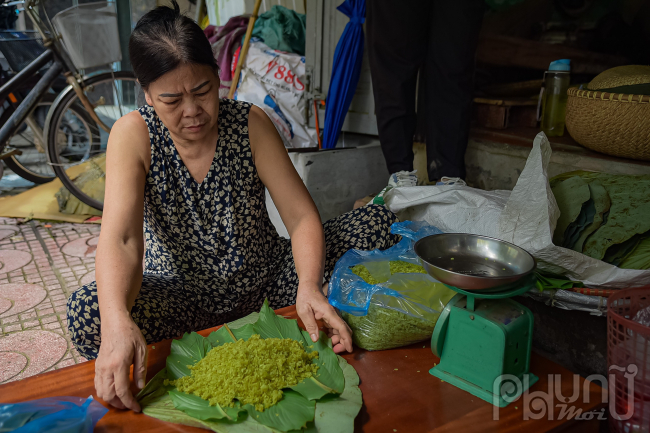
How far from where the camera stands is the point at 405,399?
3.51 feet

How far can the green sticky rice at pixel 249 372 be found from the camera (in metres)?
1.01

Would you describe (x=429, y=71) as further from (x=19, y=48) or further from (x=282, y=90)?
(x=19, y=48)

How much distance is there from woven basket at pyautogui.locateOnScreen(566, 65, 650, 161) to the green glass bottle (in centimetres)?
46

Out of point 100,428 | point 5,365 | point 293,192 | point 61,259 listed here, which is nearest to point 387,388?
point 100,428

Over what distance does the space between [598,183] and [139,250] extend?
161 cm

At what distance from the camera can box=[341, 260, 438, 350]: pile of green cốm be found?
123cm

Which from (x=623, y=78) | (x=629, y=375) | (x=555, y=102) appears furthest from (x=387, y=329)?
(x=555, y=102)

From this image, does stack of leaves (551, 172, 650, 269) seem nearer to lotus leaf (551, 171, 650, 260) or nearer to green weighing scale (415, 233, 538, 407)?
lotus leaf (551, 171, 650, 260)

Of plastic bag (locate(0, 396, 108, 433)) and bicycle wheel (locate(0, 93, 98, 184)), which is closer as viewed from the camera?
plastic bag (locate(0, 396, 108, 433))

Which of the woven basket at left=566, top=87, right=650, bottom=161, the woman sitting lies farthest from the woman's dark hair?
the woven basket at left=566, top=87, right=650, bottom=161

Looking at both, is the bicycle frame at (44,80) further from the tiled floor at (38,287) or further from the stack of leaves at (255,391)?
the stack of leaves at (255,391)

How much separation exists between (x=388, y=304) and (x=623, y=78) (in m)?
1.72

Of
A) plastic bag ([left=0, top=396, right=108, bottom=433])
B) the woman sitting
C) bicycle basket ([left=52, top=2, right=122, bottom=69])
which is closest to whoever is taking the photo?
plastic bag ([left=0, top=396, right=108, bottom=433])

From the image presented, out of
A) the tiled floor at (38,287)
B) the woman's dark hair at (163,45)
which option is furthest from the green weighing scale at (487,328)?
the tiled floor at (38,287)
